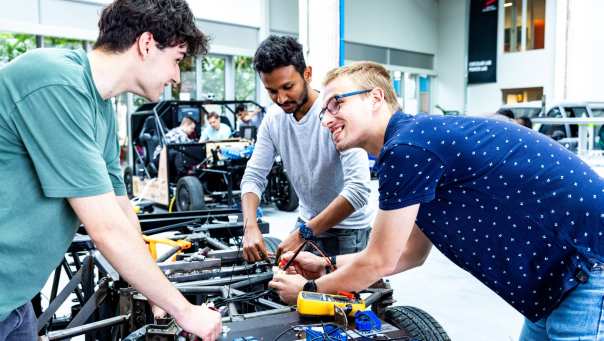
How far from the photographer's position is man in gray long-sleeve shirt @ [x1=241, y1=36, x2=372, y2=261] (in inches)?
90.2

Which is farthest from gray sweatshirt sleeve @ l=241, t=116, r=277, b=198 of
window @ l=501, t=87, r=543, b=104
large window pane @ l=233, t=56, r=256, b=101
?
window @ l=501, t=87, r=543, b=104

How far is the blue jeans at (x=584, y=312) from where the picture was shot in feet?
4.42

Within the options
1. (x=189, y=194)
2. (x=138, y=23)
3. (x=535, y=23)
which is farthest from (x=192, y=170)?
(x=535, y=23)

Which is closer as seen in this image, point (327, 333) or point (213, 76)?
point (327, 333)

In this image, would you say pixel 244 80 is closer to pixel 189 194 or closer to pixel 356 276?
pixel 189 194

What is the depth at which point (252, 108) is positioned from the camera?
39.9 feet

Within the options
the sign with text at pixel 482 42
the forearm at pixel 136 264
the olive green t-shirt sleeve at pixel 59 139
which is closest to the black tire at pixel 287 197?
the forearm at pixel 136 264

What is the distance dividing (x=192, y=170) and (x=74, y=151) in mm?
6545

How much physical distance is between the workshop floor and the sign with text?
15249mm

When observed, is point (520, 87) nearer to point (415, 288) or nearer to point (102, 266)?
point (415, 288)

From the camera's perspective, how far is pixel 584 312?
1355mm

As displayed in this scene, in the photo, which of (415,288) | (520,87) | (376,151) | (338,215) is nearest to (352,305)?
(376,151)

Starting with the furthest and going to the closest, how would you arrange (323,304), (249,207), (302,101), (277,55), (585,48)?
(585,48)
(249,207)
(302,101)
(277,55)
(323,304)

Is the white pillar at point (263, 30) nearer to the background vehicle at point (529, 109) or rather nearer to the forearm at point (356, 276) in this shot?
the background vehicle at point (529, 109)
